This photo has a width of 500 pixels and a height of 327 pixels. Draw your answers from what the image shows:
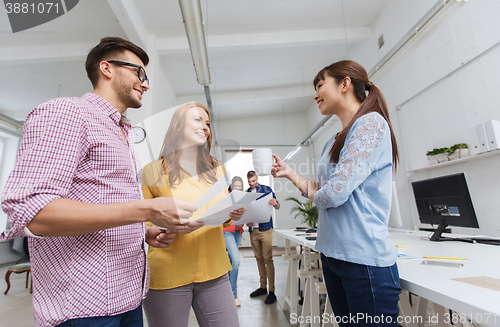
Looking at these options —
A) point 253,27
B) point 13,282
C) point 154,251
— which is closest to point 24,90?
point 13,282

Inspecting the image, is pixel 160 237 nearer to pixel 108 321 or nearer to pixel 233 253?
pixel 108 321

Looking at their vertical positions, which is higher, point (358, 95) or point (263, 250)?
point (358, 95)

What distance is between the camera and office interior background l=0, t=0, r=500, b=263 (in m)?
2.78

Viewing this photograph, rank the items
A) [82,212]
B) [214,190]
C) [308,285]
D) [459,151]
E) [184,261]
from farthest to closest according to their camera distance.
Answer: [459,151] < [308,285] < [184,261] < [214,190] < [82,212]

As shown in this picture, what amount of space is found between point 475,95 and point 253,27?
334 cm

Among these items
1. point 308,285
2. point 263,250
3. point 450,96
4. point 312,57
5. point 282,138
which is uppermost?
point 312,57

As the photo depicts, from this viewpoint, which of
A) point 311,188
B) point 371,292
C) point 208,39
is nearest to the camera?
point 371,292

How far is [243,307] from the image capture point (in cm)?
298

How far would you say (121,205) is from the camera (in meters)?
0.57

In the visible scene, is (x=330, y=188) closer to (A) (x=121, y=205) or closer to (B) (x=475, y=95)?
(A) (x=121, y=205)

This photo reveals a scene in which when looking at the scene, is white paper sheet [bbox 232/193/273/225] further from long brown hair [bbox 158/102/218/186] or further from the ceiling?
the ceiling

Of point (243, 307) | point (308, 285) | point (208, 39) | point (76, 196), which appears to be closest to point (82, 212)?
point (76, 196)

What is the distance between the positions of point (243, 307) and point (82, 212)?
2.90 meters

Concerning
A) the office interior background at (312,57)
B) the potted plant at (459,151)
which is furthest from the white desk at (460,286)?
the potted plant at (459,151)
